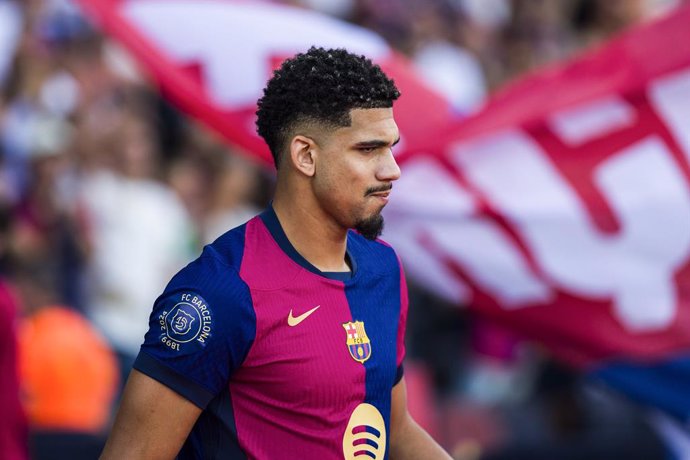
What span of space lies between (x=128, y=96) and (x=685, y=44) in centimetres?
523

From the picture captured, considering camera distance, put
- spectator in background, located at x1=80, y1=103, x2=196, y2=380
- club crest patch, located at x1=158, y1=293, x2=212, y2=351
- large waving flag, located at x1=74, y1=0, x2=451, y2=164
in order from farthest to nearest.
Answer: spectator in background, located at x1=80, y1=103, x2=196, y2=380
large waving flag, located at x1=74, y1=0, x2=451, y2=164
club crest patch, located at x1=158, y1=293, x2=212, y2=351

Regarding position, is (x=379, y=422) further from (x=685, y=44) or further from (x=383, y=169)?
(x=685, y=44)

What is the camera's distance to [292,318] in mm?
3525

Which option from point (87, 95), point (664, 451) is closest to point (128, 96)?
point (87, 95)

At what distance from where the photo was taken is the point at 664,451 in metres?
8.29

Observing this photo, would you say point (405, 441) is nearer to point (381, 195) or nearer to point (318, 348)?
point (318, 348)

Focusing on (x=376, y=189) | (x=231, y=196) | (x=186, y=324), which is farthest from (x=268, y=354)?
(x=231, y=196)

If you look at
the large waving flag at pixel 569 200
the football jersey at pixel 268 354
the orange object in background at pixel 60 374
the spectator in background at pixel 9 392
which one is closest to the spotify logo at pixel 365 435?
the football jersey at pixel 268 354

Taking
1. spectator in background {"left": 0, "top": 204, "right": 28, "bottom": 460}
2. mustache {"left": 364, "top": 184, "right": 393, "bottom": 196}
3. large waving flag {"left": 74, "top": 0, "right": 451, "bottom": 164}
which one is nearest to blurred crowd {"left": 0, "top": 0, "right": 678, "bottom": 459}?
large waving flag {"left": 74, "top": 0, "right": 451, "bottom": 164}

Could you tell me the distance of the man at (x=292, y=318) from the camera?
3439 mm

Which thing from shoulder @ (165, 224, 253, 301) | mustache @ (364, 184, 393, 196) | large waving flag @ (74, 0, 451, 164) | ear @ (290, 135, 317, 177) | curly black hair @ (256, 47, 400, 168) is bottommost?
shoulder @ (165, 224, 253, 301)

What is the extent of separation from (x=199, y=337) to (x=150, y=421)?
26 cm

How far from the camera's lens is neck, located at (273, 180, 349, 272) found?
12.0ft

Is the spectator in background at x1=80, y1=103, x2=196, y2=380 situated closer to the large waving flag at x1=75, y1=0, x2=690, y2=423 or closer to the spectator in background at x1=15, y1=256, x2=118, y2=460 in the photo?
the spectator in background at x1=15, y1=256, x2=118, y2=460
